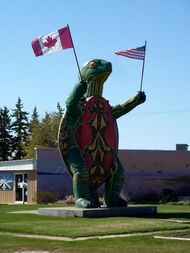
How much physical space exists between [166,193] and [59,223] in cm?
2684

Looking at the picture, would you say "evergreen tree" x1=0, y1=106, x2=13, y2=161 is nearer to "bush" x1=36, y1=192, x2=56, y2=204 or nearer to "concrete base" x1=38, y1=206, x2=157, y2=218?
"bush" x1=36, y1=192, x2=56, y2=204

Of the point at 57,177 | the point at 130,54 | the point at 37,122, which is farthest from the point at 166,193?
the point at 37,122

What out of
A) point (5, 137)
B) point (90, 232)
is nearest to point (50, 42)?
point (90, 232)

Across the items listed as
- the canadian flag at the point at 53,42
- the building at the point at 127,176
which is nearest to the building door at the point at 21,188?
the building at the point at 127,176

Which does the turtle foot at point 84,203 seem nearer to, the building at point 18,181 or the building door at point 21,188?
the building at point 18,181

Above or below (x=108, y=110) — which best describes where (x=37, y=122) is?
above

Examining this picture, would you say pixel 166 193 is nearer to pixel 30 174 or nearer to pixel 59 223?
pixel 30 174

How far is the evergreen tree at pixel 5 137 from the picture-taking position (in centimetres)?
8456

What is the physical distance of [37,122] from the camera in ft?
237

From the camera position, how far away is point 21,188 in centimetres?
4166

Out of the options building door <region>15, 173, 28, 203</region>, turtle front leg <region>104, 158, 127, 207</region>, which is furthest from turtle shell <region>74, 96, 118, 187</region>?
building door <region>15, 173, 28, 203</region>

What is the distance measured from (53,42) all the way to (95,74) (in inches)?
87.7

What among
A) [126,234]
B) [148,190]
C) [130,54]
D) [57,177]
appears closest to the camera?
[126,234]

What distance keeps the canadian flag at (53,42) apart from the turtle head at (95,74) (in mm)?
1130
